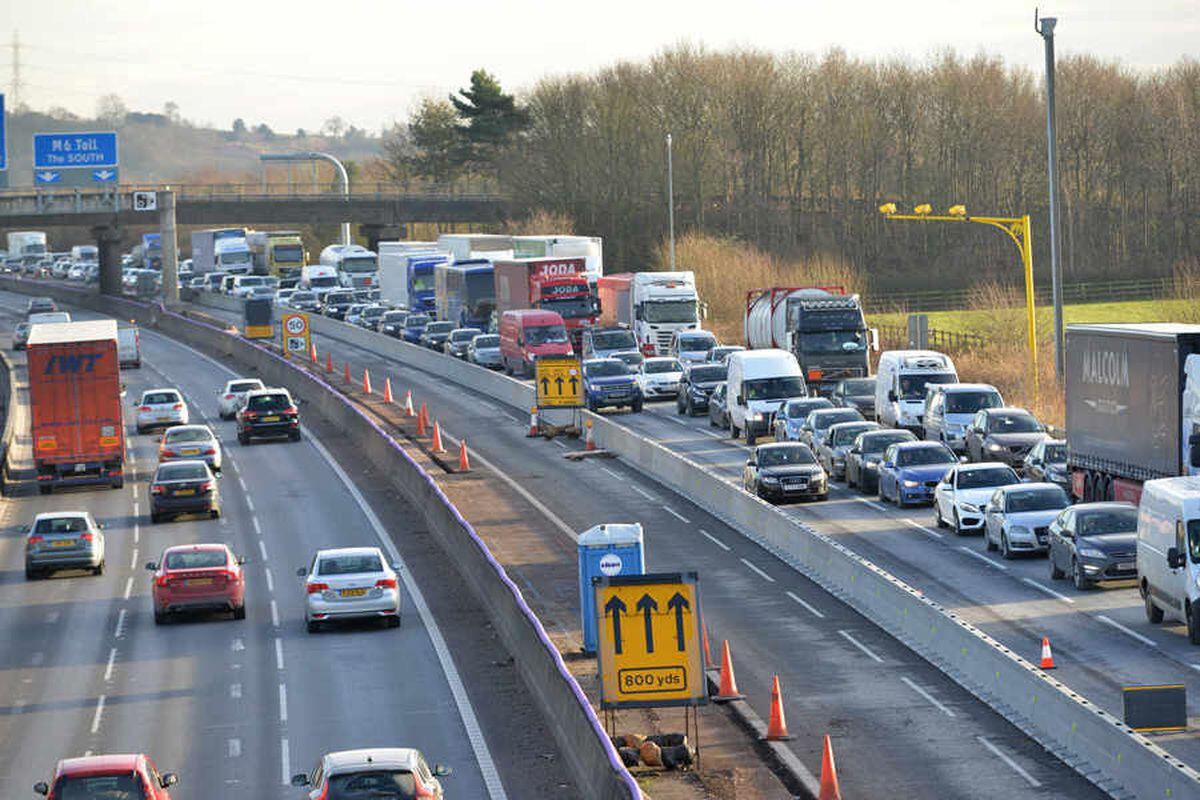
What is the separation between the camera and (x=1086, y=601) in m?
32.2

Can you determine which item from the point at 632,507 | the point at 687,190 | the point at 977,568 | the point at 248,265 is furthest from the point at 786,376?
the point at 248,265

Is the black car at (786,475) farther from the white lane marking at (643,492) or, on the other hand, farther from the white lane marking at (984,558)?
the white lane marking at (984,558)

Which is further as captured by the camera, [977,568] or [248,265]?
[248,265]

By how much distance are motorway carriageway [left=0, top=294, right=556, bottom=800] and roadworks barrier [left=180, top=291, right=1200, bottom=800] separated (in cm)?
560

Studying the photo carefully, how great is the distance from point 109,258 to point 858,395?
74.3 metres

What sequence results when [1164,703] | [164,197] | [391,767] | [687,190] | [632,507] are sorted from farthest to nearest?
[687,190] < [164,197] < [632,507] < [1164,703] < [391,767]

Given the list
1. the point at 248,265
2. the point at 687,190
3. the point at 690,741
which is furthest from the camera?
the point at 248,265

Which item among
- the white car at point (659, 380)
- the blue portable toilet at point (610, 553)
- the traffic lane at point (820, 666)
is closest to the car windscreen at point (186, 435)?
the traffic lane at point (820, 666)

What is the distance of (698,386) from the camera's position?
62.8 m

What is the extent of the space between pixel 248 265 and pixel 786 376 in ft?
299

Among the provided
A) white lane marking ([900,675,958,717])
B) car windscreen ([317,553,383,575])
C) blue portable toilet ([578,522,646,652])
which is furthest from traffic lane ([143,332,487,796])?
white lane marking ([900,675,958,717])

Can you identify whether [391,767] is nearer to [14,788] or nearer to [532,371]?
[14,788]

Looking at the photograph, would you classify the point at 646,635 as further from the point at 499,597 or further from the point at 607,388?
the point at 607,388

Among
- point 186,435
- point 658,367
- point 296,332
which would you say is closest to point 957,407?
point 658,367
